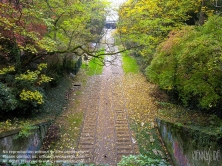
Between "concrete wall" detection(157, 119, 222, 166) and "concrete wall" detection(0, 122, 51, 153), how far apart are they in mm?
5742

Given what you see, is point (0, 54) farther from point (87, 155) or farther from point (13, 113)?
point (87, 155)

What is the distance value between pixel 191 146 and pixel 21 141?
6054 mm

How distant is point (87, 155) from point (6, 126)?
11.1ft

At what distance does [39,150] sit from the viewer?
798 cm

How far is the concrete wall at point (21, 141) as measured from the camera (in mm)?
5887

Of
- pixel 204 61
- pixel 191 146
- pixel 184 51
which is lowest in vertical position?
pixel 191 146

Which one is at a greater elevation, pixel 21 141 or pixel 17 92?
pixel 17 92

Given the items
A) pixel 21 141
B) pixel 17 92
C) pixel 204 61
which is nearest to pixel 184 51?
pixel 204 61

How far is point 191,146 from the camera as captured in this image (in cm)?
607

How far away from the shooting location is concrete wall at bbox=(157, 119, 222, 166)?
5098mm

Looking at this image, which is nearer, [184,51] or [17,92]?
[184,51]

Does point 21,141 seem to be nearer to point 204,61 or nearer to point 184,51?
point 184,51

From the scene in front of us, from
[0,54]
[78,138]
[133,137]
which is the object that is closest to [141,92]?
[133,137]

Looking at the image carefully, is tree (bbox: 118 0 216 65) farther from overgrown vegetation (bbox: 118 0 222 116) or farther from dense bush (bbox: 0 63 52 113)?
dense bush (bbox: 0 63 52 113)
